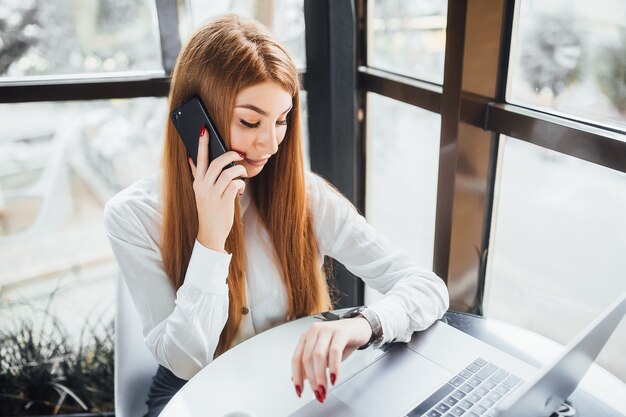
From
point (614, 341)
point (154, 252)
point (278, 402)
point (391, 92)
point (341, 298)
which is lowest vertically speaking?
point (341, 298)

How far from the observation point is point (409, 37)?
1694 millimetres

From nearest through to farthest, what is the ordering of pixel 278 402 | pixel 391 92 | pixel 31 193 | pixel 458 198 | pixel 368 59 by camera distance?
pixel 278 402 → pixel 458 198 → pixel 391 92 → pixel 368 59 → pixel 31 193

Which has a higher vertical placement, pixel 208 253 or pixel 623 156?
pixel 623 156

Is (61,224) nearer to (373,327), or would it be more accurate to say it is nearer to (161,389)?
(161,389)

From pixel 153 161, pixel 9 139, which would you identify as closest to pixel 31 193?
pixel 9 139

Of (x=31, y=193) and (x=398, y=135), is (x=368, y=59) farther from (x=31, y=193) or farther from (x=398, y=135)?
(x=31, y=193)

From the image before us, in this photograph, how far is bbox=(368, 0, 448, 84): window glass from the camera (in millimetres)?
1564

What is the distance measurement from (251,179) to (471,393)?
729mm

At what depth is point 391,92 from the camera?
1758 millimetres

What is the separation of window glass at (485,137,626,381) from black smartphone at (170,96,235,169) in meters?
0.80

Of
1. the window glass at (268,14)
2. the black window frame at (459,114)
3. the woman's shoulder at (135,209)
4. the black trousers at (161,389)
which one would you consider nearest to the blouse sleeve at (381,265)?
the black window frame at (459,114)

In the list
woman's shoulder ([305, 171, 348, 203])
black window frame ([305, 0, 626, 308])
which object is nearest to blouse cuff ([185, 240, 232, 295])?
woman's shoulder ([305, 171, 348, 203])

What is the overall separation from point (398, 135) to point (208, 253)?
3.23 ft

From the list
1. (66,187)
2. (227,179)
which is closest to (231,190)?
(227,179)
